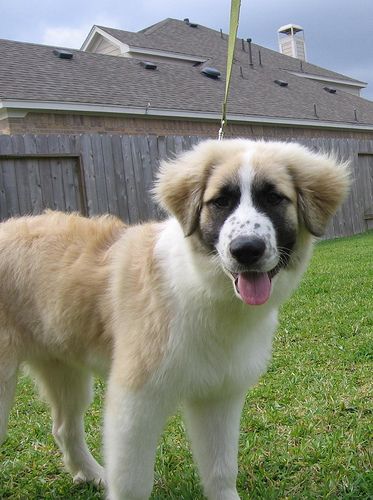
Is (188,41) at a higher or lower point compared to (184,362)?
higher

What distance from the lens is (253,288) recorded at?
2.57 m

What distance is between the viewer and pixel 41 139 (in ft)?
33.3

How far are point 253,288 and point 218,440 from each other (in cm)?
97

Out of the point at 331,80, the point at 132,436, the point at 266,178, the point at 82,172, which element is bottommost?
the point at 132,436

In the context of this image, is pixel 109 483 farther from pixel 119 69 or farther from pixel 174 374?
pixel 119 69

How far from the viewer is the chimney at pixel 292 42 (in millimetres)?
39906

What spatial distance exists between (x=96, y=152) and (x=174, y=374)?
876 cm

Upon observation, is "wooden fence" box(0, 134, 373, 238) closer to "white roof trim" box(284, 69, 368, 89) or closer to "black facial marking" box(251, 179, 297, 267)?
"black facial marking" box(251, 179, 297, 267)

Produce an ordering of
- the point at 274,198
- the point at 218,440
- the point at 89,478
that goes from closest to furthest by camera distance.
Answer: the point at 274,198 → the point at 218,440 → the point at 89,478

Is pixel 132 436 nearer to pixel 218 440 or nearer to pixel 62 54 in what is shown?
pixel 218 440

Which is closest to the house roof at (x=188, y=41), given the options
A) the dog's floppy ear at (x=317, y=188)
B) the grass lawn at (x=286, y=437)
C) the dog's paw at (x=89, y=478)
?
the grass lawn at (x=286, y=437)

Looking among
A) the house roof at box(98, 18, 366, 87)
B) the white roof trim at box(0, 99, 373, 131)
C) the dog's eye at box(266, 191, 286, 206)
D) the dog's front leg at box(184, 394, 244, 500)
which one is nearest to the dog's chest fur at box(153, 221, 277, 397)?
the dog's front leg at box(184, 394, 244, 500)

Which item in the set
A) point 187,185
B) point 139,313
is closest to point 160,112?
point 187,185

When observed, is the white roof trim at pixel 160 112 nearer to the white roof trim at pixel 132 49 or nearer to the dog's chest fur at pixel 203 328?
the white roof trim at pixel 132 49
